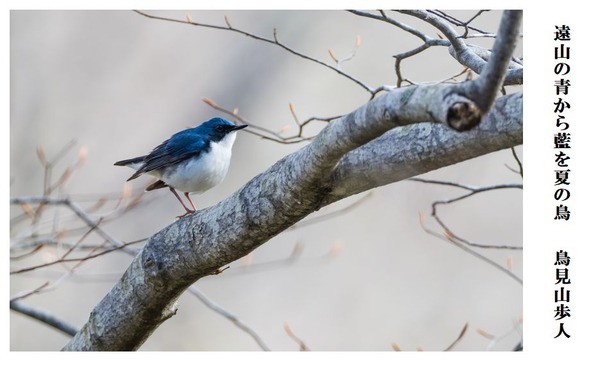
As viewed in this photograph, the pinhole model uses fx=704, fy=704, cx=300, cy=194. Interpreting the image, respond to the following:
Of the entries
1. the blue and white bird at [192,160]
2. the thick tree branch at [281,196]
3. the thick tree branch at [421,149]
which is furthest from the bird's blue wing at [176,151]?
the thick tree branch at [421,149]

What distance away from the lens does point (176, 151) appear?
137 inches

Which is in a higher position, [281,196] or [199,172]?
[199,172]

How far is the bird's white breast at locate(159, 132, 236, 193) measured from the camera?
134 inches

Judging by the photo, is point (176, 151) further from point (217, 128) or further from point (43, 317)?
point (43, 317)

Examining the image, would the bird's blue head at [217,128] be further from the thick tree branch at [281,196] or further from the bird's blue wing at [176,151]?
the thick tree branch at [281,196]

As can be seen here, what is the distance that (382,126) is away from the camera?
5.81 feet

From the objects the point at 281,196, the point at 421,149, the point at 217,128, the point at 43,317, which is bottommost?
the point at 43,317

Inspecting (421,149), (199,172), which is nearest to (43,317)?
(199,172)

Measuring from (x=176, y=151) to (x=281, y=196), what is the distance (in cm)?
145

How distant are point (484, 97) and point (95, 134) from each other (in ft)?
13.9

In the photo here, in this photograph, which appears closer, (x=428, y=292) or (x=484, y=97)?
(x=484, y=97)
